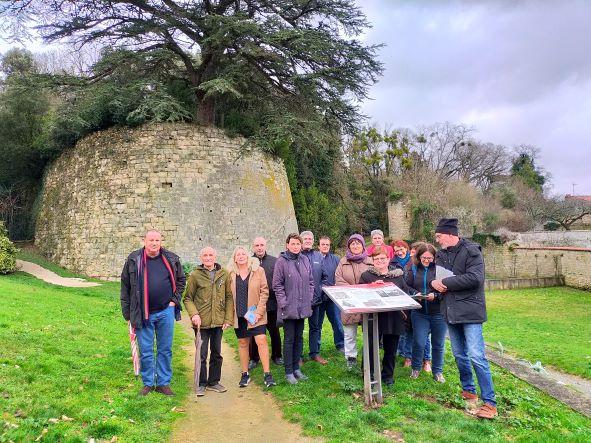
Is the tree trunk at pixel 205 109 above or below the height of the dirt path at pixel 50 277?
above

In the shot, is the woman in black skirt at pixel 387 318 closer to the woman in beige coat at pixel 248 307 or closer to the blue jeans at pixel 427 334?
the blue jeans at pixel 427 334

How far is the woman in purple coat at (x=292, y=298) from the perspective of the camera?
491 cm

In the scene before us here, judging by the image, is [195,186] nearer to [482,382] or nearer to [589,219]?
[482,382]

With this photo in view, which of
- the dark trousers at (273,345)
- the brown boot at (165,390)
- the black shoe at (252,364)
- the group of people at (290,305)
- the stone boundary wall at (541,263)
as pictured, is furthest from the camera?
the stone boundary wall at (541,263)

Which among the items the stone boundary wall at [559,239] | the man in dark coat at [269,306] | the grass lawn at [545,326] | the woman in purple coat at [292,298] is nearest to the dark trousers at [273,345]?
the man in dark coat at [269,306]

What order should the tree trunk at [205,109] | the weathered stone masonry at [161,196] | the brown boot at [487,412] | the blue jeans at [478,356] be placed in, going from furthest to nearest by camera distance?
the tree trunk at [205,109]
the weathered stone masonry at [161,196]
the blue jeans at [478,356]
the brown boot at [487,412]

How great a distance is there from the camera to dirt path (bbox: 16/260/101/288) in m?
12.5

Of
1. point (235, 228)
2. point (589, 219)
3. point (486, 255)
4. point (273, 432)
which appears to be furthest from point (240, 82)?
point (589, 219)

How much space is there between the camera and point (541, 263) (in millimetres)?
19922

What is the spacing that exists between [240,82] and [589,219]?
35549mm

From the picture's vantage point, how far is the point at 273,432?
3.82 meters

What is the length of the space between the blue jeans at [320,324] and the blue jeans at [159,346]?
6.17ft

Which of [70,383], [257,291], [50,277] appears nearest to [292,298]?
[257,291]

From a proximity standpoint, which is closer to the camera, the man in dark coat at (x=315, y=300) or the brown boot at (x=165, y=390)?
the brown boot at (x=165, y=390)
